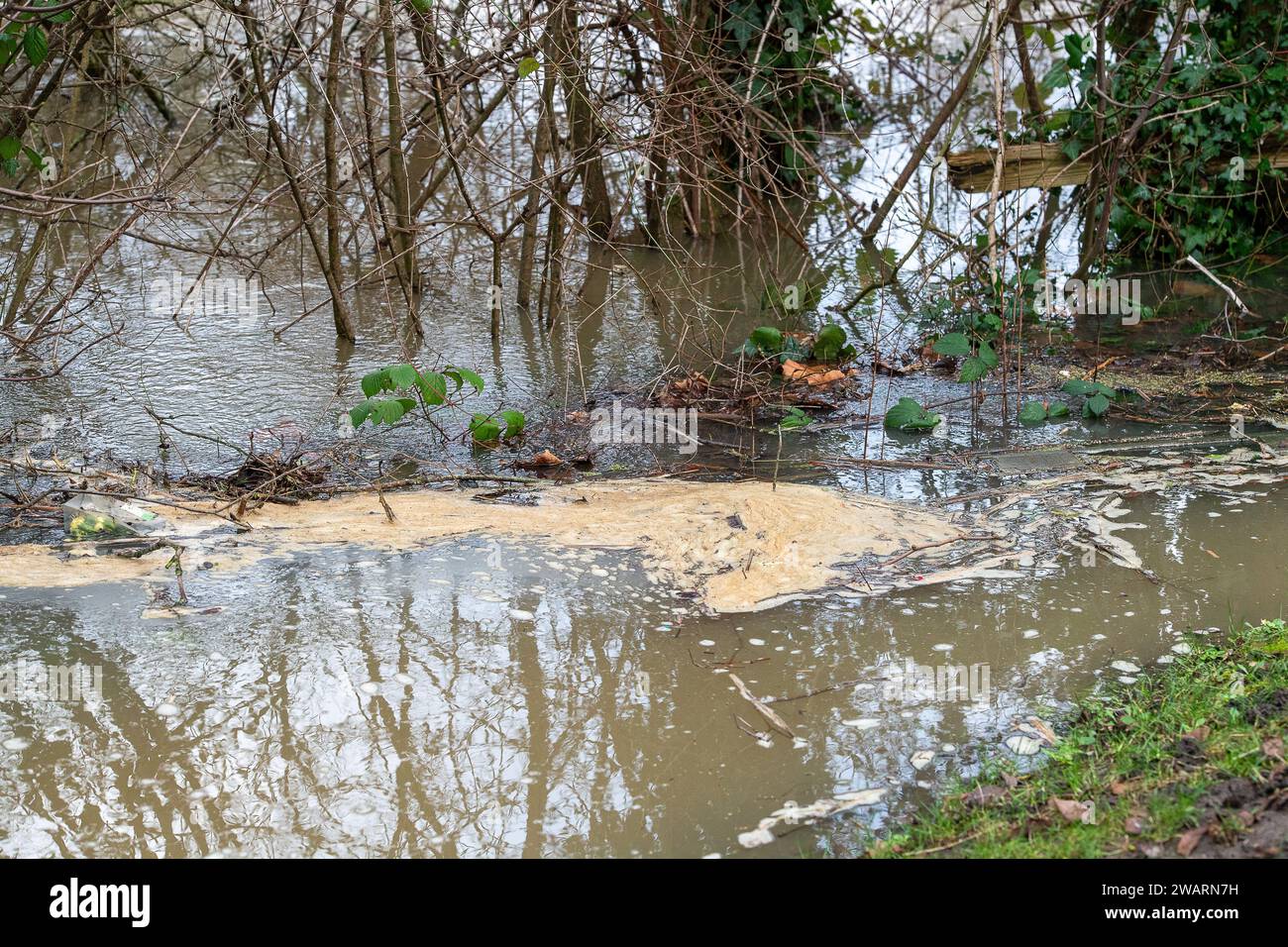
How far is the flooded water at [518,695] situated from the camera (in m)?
3.04

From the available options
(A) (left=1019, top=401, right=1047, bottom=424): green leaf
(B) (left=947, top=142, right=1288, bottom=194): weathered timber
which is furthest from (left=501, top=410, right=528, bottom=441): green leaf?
(B) (left=947, top=142, right=1288, bottom=194): weathered timber

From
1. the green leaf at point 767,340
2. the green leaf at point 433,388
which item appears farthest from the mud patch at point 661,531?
the green leaf at point 767,340

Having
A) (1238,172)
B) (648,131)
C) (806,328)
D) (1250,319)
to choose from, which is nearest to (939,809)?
(648,131)

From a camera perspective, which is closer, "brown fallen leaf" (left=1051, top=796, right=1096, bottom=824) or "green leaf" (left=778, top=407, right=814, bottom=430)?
"brown fallen leaf" (left=1051, top=796, right=1096, bottom=824)

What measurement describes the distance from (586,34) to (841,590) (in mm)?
3991

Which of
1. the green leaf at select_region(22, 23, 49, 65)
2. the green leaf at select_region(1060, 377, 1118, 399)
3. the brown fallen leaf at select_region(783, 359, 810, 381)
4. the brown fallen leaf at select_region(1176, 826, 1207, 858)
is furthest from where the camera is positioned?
the brown fallen leaf at select_region(783, 359, 810, 381)

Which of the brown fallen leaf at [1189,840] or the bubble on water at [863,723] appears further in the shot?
the bubble on water at [863,723]

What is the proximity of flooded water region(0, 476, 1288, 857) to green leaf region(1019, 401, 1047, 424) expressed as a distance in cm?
125

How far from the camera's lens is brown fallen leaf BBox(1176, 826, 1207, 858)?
267 cm

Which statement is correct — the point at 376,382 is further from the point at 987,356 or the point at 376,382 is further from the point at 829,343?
the point at 987,356

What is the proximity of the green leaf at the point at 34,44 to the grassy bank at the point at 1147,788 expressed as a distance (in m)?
4.30

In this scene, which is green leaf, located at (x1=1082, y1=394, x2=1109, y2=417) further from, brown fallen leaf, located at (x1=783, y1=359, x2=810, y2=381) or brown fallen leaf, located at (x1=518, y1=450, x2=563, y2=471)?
brown fallen leaf, located at (x1=518, y1=450, x2=563, y2=471)

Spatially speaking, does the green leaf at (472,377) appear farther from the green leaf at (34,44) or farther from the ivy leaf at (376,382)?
the green leaf at (34,44)

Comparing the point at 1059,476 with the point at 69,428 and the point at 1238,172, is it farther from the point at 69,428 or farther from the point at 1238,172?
the point at 69,428
